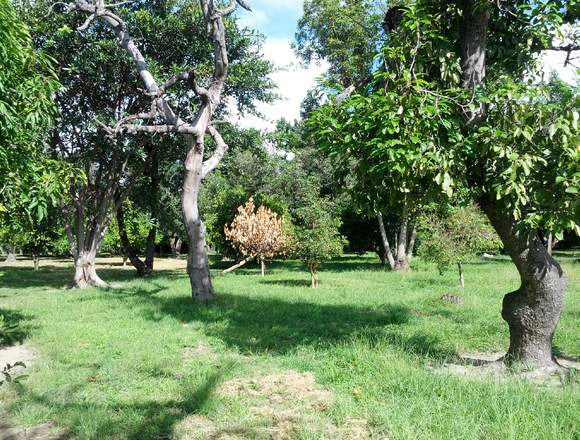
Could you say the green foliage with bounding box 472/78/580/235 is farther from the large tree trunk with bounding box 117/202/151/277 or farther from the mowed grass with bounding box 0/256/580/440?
the large tree trunk with bounding box 117/202/151/277

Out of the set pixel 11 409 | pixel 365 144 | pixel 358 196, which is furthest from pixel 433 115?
pixel 11 409

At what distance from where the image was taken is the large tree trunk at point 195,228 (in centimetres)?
1208

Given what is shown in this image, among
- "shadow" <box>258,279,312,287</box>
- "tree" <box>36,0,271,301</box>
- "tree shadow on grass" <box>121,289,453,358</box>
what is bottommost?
"tree shadow on grass" <box>121,289,453,358</box>

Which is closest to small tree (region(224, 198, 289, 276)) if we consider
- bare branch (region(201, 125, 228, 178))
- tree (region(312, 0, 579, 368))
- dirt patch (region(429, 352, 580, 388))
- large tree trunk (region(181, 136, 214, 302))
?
bare branch (region(201, 125, 228, 178))

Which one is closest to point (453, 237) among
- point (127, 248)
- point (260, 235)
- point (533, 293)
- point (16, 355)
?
point (260, 235)

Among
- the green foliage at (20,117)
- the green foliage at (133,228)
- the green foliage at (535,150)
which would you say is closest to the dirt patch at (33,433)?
the green foliage at (20,117)

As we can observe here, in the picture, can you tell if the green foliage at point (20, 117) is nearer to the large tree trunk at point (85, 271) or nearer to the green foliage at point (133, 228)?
the large tree trunk at point (85, 271)

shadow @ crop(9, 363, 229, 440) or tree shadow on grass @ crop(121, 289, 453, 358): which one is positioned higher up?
tree shadow on grass @ crop(121, 289, 453, 358)

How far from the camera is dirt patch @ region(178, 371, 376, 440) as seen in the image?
4258 millimetres

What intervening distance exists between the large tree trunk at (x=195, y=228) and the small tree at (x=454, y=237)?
6546mm

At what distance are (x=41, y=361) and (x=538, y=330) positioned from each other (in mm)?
6253

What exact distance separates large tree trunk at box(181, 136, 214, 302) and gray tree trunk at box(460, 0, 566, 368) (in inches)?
299

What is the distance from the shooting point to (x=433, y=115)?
5.00 meters

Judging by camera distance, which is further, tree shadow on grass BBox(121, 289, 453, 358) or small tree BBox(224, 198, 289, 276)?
small tree BBox(224, 198, 289, 276)
